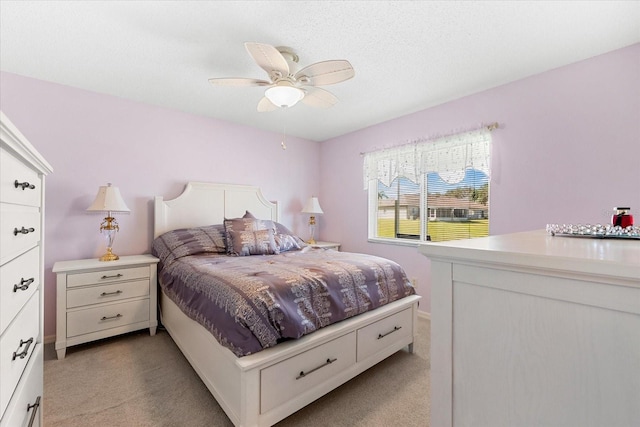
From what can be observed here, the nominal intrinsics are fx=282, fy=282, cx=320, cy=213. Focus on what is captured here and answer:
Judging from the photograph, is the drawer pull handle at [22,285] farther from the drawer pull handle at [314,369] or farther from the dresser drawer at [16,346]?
the drawer pull handle at [314,369]

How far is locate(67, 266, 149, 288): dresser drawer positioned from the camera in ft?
7.44

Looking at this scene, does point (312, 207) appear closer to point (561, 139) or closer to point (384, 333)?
point (384, 333)

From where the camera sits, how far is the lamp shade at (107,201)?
2.50 meters

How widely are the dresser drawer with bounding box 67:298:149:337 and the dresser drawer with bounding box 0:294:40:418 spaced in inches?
55.9

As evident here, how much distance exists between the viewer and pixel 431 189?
3219 millimetres

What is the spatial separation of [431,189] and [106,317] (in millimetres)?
3392

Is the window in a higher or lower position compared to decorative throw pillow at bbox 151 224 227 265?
higher

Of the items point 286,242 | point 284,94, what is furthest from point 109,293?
point 284,94

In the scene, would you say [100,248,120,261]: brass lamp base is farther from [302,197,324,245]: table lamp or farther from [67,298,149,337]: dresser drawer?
[302,197,324,245]: table lamp

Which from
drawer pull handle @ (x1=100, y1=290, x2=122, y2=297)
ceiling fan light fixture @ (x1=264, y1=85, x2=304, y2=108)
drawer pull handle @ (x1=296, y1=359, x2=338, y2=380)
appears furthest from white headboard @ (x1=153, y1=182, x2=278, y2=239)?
drawer pull handle @ (x1=296, y1=359, x2=338, y2=380)

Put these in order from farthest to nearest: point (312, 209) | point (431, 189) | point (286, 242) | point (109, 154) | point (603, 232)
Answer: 1. point (312, 209)
2. point (431, 189)
3. point (286, 242)
4. point (109, 154)
5. point (603, 232)

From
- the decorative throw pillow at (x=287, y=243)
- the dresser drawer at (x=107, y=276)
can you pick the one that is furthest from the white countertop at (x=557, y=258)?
the dresser drawer at (x=107, y=276)

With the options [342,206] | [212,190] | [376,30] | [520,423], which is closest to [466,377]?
[520,423]

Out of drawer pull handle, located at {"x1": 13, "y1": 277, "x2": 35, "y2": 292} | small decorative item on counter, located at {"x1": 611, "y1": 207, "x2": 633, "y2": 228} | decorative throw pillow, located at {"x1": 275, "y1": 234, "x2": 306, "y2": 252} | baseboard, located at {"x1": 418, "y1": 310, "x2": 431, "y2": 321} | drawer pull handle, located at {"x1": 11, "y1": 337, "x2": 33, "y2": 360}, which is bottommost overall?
baseboard, located at {"x1": 418, "y1": 310, "x2": 431, "y2": 321}
